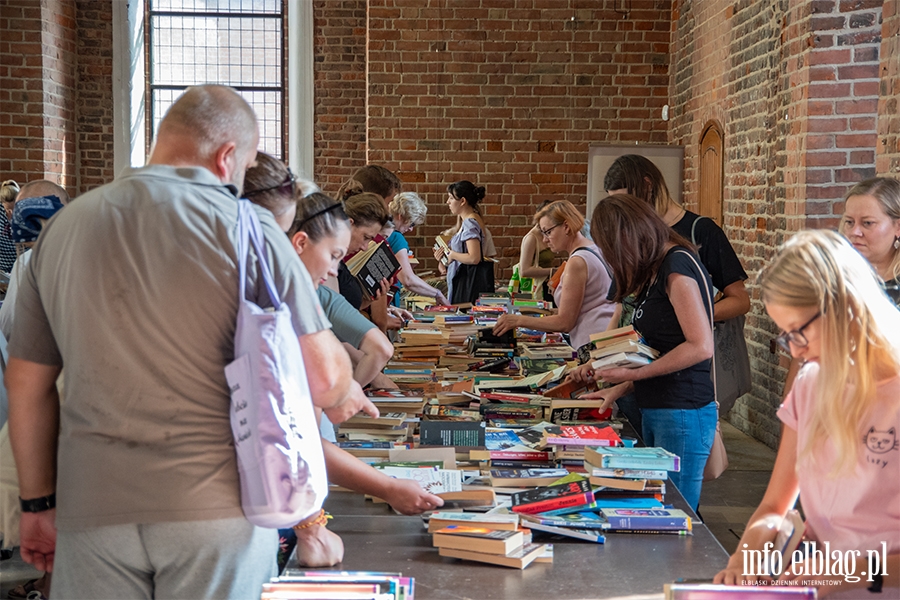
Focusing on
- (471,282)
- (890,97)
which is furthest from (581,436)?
(471,282)

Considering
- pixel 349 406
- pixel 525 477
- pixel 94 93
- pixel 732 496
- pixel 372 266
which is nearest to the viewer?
pixel 349 406

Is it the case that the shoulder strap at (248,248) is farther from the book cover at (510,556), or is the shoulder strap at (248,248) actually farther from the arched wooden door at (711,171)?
the arched wooden door at (711,171)

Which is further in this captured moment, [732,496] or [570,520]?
[732,496]

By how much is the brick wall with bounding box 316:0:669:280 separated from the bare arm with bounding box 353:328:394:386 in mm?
6254

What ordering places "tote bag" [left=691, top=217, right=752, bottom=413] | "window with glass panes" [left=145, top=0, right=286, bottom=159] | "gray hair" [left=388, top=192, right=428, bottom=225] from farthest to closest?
"window with glass panes" [left=145, top=0, right=286, bottom=159] < "gray hair" [left=388, top=192, right=428, bottom=225] < "tote bag" [left=691, top=217, right=752, bottom=413]

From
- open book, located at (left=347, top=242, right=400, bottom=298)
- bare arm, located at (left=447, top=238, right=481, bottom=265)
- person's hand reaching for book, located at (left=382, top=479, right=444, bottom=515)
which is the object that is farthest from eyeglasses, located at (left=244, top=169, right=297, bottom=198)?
→ bare arm, located at (left=447, top=238, right=481, bottom=265)

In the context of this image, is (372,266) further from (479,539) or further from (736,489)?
(479,539)

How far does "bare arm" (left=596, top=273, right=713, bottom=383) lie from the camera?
310cm

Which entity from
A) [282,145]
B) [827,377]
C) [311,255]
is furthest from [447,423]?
[282,145]

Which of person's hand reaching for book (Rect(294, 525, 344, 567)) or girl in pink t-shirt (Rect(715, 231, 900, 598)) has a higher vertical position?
girl in pink t-shirt (Rect(715, 231, 900, 598))

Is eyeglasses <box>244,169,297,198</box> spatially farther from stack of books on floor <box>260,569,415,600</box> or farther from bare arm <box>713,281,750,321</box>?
bare arm <box>713,281,750,321</box>

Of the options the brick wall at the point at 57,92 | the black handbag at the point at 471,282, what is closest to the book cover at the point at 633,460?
the black handbag at the point at 471,282

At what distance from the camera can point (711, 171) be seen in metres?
7.81

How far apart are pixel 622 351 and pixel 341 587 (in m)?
1.82
